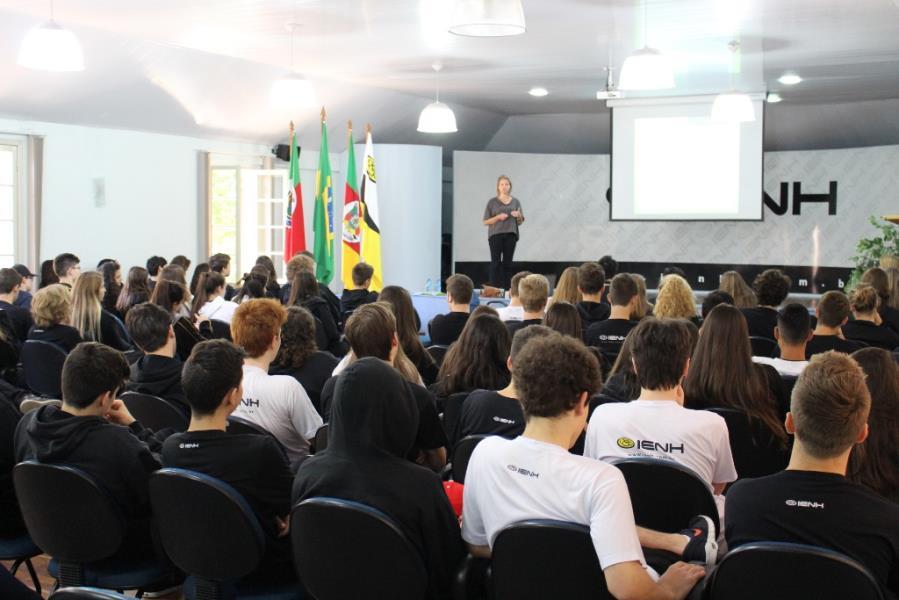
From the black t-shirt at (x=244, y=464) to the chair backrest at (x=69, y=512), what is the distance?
24 centimetres

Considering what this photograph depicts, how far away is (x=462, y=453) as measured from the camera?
336cm

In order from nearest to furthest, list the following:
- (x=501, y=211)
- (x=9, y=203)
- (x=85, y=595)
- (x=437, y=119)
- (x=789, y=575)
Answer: (x=85, y=595) < (x=789, y=575) < (x=9, y=203) < (x=437, y=119) < (x=501, y=211)

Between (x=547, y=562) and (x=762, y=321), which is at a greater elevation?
(x=762, y=321)

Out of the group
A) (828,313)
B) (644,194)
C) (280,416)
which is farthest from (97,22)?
(644,194)

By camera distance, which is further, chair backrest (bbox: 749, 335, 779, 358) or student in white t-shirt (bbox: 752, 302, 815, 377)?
chair backrest (bbox: 749, 335, 779, 358)

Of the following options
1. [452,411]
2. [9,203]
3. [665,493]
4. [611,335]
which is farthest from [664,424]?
[9,203]

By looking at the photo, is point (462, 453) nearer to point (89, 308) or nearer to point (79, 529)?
point (79, 529)

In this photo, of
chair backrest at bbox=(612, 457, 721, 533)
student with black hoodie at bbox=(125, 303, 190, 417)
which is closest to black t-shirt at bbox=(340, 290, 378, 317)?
student with black hoodie at bbox=(125, 303, 190, 417)

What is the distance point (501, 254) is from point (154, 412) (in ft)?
29.9

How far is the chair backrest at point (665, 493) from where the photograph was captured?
→ 2758mm

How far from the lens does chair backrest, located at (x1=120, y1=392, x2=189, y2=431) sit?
4047 millimetres

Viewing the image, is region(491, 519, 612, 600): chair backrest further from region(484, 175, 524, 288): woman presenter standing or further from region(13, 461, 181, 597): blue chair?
region(484, 175, 524, 288): woman presenter standing

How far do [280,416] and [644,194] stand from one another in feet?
30.4

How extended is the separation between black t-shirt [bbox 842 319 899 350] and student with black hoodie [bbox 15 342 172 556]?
450 cm
